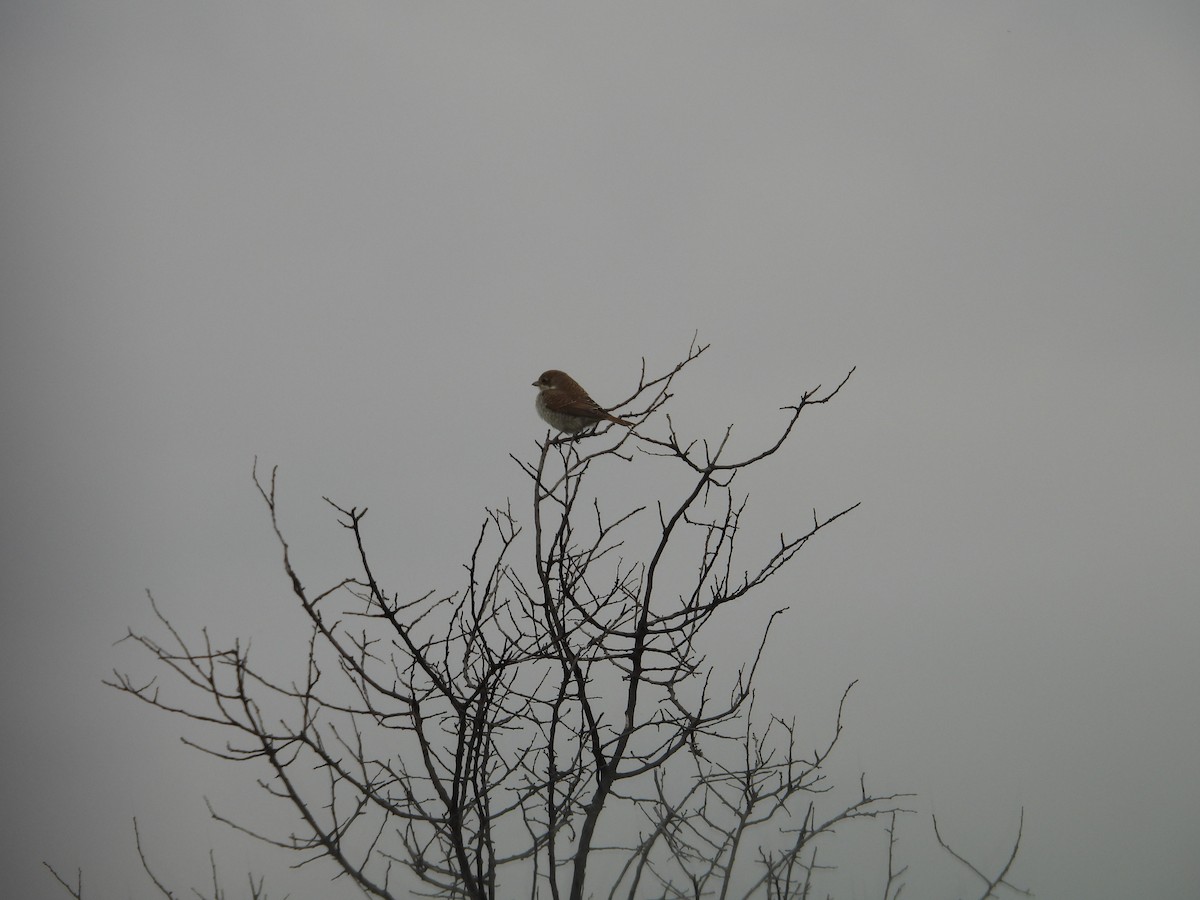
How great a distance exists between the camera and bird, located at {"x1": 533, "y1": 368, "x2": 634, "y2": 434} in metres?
7.56

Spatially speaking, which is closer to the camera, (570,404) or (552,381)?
(570,404)

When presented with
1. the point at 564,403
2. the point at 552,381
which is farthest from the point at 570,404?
the point at 552,381

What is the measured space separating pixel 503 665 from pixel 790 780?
2.45m

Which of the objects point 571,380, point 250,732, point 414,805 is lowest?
point 250,732

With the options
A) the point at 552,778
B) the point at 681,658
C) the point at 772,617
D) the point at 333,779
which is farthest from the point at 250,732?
Answer: the point at 772,617

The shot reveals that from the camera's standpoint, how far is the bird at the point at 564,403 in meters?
7.56

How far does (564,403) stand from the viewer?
7.75 m

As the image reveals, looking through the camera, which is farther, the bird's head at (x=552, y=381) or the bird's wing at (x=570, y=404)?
the bird's head at (x=552, y=381)

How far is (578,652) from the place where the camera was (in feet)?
14.0

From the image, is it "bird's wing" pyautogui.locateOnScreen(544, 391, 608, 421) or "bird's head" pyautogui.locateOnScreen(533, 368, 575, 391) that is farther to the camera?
"bird's head" pyautogui.locateOnScreen(533, 368, 575, 391)

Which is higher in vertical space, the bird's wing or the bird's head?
the bird's head

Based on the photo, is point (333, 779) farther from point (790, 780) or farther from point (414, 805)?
point (790, 780)

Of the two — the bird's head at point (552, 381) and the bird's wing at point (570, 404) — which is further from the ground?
the bird's head at point (552, 381)

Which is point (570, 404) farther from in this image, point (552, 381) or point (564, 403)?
point (552, 381)
